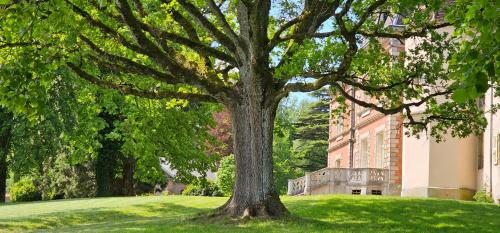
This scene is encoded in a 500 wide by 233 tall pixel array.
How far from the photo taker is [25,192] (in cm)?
4162

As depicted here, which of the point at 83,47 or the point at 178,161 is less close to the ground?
the point at 83,47

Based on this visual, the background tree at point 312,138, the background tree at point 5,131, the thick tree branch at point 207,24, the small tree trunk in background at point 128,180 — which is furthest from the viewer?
the background tree at point 312,138

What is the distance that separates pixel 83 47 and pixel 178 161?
827 centimetres

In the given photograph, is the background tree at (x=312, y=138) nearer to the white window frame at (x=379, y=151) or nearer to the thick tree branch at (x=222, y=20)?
the white window frame at (x=379, y=151)

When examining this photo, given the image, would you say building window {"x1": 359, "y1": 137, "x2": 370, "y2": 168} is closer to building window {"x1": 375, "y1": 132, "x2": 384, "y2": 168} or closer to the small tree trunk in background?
building window {"x1": 375, "y1": 132, "x2": 384, "y2": 168}

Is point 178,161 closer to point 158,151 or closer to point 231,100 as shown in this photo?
point 158,151

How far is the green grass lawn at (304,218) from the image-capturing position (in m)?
14.0

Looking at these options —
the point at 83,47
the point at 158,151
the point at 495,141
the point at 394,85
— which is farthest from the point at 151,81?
the point at 495,141

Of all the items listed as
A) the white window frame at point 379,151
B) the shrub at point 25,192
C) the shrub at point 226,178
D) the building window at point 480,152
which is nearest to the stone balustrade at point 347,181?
the white window frame at point 379,151

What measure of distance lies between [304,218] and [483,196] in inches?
531

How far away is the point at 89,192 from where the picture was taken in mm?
39094

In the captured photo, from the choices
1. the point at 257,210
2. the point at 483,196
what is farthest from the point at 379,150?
the point at 257,210

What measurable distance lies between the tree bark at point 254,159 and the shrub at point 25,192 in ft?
98.7

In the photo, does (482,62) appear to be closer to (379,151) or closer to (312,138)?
(379,151)
